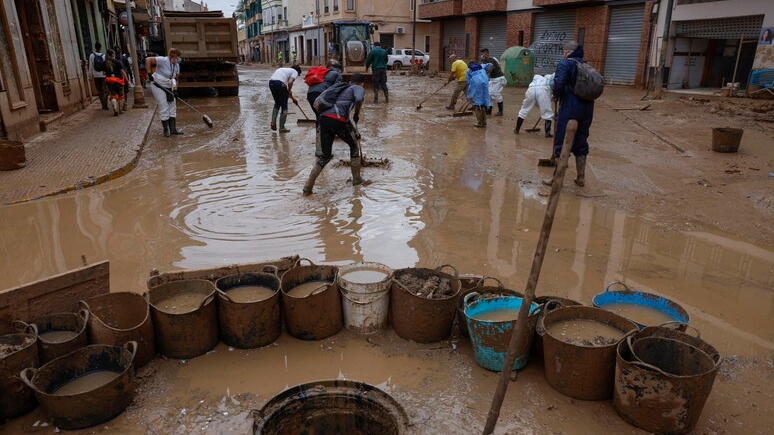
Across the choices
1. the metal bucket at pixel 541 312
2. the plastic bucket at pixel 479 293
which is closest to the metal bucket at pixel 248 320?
the plastic bucket at pixel 479 293

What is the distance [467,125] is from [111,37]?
18.1 meters

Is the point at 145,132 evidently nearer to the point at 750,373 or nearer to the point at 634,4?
the point at 750,373

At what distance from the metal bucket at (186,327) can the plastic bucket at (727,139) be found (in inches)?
357

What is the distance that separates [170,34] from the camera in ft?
51.4

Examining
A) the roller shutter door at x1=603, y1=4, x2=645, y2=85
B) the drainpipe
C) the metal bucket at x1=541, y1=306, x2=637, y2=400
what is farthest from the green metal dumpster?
the metal bucket at x1=541, y1=306, x2=637, y2=400

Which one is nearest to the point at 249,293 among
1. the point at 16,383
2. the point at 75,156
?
the point at 16,383

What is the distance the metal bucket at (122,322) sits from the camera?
312cm

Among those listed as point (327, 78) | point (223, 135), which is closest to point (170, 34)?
point (223, 135)

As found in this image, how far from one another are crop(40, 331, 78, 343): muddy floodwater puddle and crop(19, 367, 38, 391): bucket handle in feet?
1.04

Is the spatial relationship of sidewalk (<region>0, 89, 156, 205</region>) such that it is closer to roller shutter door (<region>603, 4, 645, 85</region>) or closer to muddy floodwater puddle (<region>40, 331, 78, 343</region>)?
muddy floodwater puddle (<region>40, 331, 78, 343</region>)

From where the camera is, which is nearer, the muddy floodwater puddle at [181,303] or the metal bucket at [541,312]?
the metal bucket at [541,312]

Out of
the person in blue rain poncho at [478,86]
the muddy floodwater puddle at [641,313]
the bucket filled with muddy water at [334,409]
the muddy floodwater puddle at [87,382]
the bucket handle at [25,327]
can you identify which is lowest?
the bucket filled with muddy water at [334,409]

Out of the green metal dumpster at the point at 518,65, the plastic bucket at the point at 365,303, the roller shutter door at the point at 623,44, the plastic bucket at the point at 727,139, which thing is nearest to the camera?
the plastic bucket at the point at 365,303

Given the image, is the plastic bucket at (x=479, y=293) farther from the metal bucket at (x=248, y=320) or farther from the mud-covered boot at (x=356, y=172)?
the mud-covered boot at (x=356, y=172)
